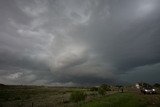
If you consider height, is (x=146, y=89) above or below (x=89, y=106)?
above

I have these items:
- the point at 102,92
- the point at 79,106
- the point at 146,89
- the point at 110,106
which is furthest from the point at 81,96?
the point at 146,89

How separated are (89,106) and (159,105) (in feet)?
46.7

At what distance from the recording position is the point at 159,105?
152ft

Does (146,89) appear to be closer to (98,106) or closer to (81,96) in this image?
(81,96)

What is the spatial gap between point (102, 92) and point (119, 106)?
104 ft

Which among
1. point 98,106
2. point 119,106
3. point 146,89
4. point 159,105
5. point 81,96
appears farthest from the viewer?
point 146,89

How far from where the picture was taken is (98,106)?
4034 cm

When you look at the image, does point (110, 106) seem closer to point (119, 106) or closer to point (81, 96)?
point (119, 106)

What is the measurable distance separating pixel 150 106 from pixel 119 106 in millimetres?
6719

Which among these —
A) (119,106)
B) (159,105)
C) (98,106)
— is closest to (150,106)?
(159,105)

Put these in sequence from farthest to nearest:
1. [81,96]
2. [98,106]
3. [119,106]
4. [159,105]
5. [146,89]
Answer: [146,89] < [81,96] < [159,105] < [119,106] < [98,106]

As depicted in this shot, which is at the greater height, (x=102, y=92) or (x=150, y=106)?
(x=102, y=92)

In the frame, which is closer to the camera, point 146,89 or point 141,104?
point 141,104

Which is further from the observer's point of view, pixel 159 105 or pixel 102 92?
pixel 102 92
